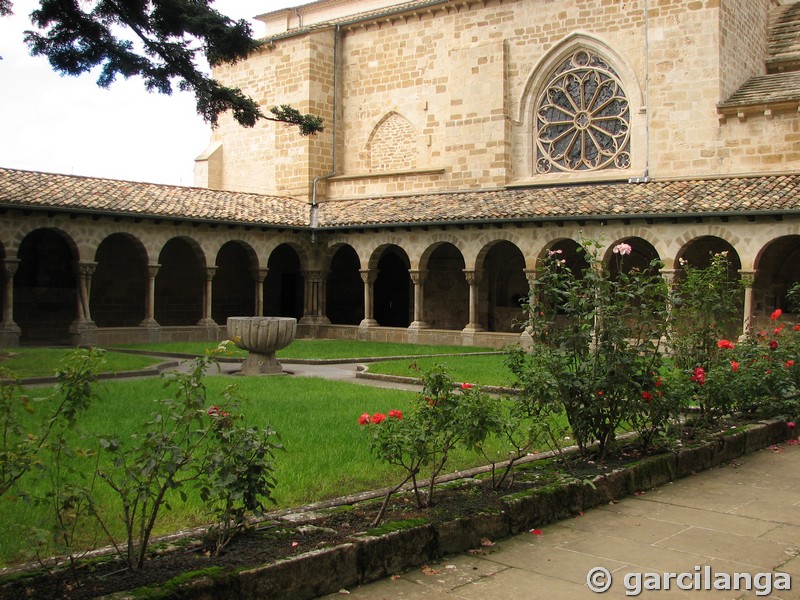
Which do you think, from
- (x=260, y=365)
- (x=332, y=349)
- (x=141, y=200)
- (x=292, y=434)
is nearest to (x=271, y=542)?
(x=292, y=434)

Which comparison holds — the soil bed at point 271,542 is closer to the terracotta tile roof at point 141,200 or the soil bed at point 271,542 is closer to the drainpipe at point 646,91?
the terracotta tile roof at point 141,200

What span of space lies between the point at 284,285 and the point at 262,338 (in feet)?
45.4

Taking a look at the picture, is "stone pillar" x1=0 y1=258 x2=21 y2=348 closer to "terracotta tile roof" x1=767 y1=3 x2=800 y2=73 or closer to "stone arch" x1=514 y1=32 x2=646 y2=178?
"stone arch" x1=514 y1=32 x2=646 y2=178

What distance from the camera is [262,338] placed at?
14.8m

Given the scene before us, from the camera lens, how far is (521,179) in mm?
24406

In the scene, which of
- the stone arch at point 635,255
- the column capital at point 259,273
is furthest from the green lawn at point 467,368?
the column capital at point 259,273

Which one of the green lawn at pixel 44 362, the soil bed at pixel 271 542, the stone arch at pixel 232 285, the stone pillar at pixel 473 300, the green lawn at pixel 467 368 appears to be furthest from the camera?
the stone arch at pixel 232 285

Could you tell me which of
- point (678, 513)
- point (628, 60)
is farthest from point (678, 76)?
point (678, 513)

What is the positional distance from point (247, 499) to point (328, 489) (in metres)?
1.93

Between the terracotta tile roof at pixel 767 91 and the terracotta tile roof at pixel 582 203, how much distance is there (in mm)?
1845

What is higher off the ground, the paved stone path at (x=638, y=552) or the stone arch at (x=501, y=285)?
the stone arch at (x=501, y=285)

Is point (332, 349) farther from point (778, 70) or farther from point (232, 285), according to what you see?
point (778, 70)

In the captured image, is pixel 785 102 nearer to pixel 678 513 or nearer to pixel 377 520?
pixel 678 513

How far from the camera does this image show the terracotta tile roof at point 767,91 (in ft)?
64.4
